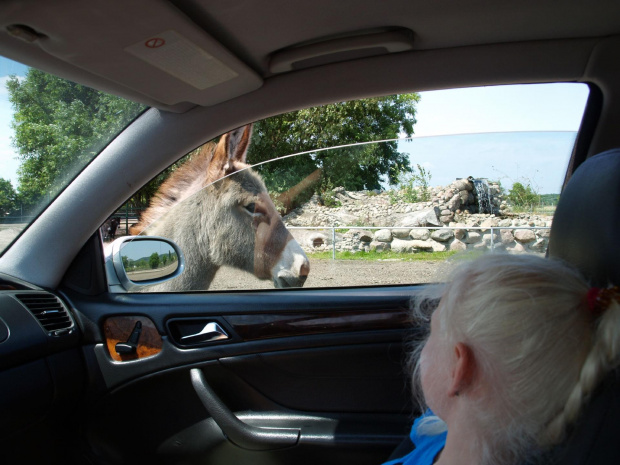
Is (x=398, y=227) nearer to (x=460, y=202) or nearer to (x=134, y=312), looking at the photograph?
(x=460, y=202)

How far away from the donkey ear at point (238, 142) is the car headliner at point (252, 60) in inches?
2.7

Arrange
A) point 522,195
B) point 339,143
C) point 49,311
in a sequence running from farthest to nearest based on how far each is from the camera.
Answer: point 339,143, point 522,195, point 49,311

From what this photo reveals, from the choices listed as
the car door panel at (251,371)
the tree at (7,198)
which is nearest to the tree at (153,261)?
Answer: the car door panel at (251,371)

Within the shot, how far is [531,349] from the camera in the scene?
0.89m

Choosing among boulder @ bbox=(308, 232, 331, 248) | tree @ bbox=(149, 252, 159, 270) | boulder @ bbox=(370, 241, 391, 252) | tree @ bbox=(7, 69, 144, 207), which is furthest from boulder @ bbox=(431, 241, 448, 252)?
tree @ bbox=(7, 69, 144, 207)

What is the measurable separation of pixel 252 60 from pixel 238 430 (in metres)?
1.63

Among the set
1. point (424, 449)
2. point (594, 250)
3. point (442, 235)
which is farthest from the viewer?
point (442, 235)

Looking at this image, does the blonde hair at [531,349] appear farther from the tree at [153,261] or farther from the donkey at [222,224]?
the tree at [153,261]

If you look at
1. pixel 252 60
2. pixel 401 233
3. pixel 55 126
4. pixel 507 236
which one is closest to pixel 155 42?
pixel 252 60

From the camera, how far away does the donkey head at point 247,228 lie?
259 cm

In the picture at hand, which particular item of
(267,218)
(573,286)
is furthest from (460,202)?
(573,286)

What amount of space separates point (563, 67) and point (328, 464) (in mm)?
1949

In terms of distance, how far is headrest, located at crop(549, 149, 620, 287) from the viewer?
1.15m

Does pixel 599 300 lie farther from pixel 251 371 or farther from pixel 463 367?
pixel 251 371
